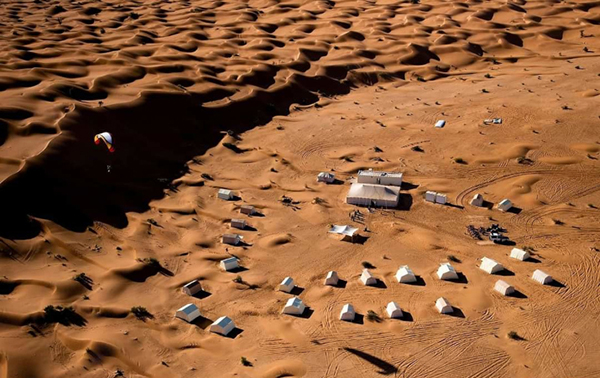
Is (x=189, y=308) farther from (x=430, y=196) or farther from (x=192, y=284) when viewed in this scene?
(x=430, y=196)

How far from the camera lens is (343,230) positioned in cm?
2392

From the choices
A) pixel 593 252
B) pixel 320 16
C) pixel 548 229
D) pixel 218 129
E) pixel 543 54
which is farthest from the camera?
pixel 320 16

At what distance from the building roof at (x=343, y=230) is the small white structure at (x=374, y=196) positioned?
2.41 m

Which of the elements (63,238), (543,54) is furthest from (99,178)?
(543,54)

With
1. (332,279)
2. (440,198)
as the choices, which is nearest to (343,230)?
(332,279)

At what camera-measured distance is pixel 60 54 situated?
42.3 meters

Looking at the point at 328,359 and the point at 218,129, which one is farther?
the point at 218,129

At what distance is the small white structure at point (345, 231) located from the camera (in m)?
23.4

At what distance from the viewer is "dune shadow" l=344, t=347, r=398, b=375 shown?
1642cm

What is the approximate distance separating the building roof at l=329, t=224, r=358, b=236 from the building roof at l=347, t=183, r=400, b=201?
2.63 metres

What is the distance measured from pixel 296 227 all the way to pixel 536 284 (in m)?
10.2

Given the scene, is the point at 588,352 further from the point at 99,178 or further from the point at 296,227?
the point at 99,178

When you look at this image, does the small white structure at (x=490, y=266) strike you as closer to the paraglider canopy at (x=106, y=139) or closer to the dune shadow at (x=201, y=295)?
the dune shadow at (x=201, y=295)

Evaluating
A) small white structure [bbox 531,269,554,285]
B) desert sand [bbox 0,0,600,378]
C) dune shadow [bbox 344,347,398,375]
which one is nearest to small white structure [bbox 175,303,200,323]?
desert sand [bbox 0,0,600,378]
